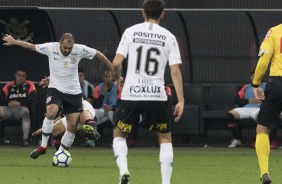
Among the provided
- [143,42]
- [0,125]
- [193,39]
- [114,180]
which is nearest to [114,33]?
[193,39]

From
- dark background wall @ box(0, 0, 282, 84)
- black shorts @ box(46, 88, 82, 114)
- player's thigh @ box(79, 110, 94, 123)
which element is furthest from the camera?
dark background wall @ box(0, 0, 282, 84)

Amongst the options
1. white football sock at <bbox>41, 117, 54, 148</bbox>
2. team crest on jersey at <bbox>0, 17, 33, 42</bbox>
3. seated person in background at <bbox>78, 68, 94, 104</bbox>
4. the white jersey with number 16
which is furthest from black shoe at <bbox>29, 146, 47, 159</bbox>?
team crest on jersey at <bbox>0, 17, 33, 42</bbox>

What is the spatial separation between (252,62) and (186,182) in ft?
31.2

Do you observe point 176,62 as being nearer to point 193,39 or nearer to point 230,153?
point 230,153

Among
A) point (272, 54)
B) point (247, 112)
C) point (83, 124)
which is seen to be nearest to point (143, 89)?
point (272, 54)

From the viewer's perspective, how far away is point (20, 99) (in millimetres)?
21172

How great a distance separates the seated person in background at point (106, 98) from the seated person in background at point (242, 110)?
7.47 ft

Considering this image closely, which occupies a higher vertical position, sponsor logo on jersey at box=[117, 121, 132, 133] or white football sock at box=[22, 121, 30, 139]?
sponsor logo on jersey at box=[117, 121, 132, 133]

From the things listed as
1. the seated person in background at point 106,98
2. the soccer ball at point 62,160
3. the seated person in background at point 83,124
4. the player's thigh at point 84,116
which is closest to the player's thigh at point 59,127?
the seated person in background at point 83,124

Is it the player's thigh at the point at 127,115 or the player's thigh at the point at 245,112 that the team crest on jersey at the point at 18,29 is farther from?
the player's thigh at the point at 127,115

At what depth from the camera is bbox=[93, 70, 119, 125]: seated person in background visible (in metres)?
20.8

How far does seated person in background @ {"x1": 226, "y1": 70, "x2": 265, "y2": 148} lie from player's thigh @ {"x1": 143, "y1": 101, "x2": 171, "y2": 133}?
9.88 m

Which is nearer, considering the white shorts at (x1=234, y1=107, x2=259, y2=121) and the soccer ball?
the soccer ball

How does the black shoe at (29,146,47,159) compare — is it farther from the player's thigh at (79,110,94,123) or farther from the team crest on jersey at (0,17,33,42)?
the team crest on jersey at (0,17,33,42)
